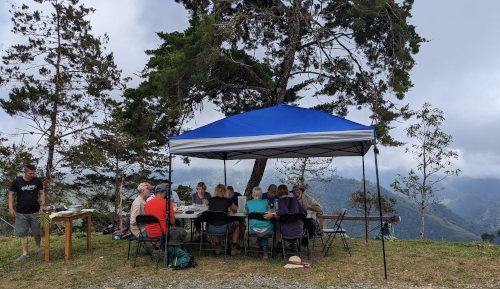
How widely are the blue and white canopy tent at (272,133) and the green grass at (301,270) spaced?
1830 mm

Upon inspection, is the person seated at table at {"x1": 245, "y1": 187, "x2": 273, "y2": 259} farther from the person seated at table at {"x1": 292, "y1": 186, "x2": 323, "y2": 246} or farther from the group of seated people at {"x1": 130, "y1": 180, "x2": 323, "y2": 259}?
the person seated at table at {"x1": 292, "y1": 186, "x2": 323, "y2": 246}

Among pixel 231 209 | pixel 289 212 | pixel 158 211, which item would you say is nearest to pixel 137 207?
pixel 158 211

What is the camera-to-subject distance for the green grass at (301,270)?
14.9 feet

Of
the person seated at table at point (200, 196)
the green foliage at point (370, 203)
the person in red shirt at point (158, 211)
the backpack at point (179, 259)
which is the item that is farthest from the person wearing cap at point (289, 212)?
the green foliage at point (370, 203)

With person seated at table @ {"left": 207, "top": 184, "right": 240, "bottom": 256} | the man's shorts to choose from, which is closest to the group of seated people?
person seated at table @ {"left": 207, "top": 184, "right": 240, "bottom": 256}

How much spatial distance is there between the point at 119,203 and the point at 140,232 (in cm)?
1367

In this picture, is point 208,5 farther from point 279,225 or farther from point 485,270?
point 485,270

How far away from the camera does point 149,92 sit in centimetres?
906

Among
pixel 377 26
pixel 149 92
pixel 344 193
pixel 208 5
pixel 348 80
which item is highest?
pixel 208 5

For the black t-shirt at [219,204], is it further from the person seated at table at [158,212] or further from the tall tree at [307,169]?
the tall tree at [307,169]

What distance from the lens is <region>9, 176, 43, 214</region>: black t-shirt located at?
582 cm

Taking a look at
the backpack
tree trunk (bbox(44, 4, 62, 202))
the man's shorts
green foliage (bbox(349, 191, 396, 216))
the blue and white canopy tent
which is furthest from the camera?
green foliage (bbox(349, 191, 396, 216))

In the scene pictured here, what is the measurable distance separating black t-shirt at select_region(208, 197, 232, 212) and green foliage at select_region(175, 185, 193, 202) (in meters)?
11.9

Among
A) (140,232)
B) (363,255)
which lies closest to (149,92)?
(140,232)
